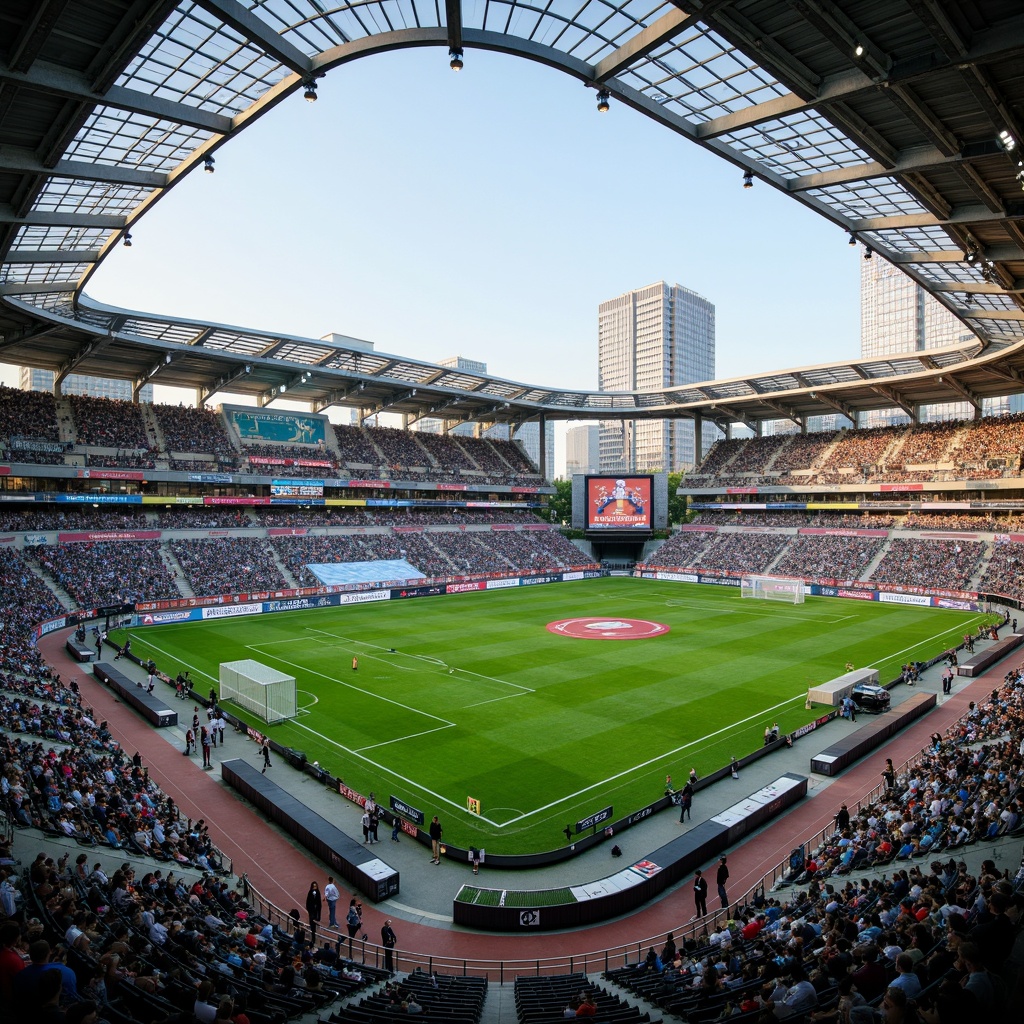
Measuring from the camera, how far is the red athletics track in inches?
622

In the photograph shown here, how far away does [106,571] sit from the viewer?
5144 cm

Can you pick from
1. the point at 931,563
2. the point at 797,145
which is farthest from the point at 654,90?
the point at 931,563

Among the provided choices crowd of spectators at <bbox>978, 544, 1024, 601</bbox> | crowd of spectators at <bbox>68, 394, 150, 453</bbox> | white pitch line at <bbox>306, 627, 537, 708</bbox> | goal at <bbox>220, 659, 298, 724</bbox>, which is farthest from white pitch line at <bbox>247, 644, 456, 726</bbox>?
crowd of spectators at <bbox>978, 544, 1024, 601</bbox>

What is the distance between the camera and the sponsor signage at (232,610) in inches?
2048

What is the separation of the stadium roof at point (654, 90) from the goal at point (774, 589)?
102 feet

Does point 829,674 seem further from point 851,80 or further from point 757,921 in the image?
point 851,80

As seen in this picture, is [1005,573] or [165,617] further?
[1005,573]

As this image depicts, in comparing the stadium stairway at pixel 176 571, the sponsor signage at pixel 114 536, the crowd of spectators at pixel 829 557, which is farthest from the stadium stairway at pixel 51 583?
the crowd of spectators at pixel 829 557

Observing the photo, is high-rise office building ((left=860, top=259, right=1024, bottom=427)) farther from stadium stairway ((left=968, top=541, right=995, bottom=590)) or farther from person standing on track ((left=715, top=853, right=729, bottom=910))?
person standing on track ((left=715, top=853, right=729, bottom=910))

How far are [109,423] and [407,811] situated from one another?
2131 inches

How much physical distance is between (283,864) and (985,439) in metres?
73.7

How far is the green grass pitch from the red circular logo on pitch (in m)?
1.45

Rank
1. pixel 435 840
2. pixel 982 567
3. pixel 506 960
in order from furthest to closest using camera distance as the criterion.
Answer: pixel 982 567 < pixel 435 840 < pixel 506 960

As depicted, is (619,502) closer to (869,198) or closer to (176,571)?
(176,571)
